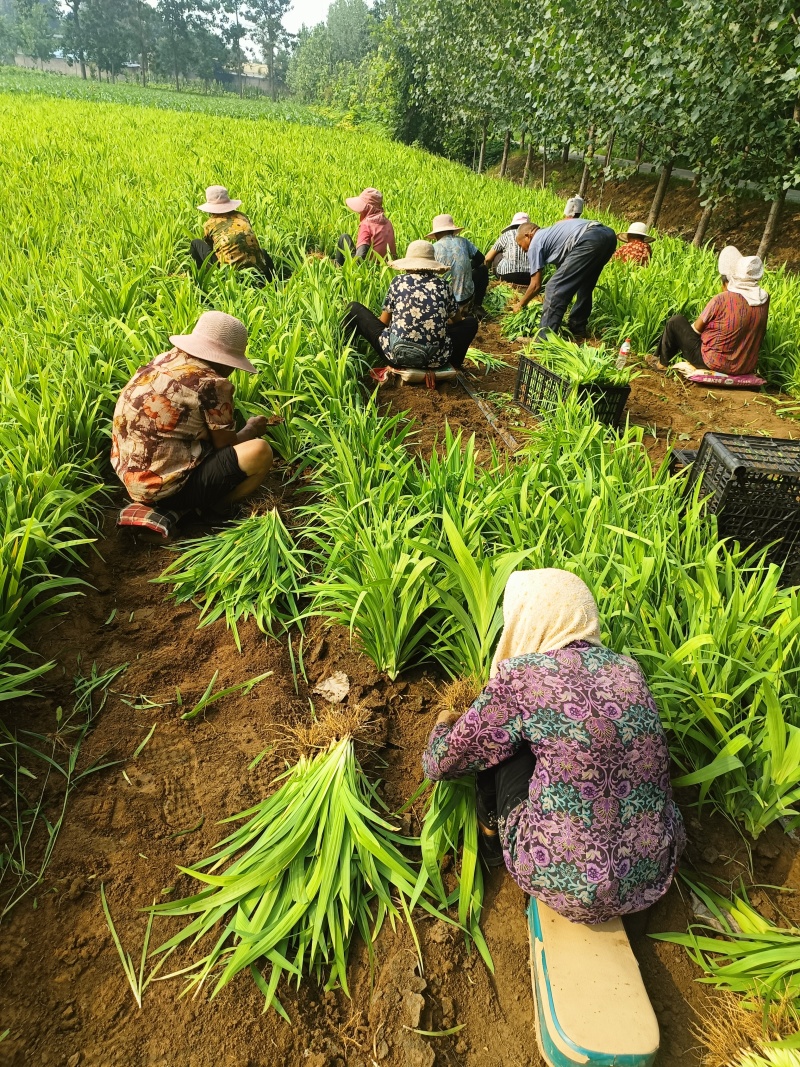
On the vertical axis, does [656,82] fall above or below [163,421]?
above

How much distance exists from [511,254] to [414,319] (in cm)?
270

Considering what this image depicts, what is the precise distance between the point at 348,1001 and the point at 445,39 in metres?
24.2

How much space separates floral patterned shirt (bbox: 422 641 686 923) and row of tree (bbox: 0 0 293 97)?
69961 mm

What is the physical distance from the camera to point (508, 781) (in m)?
1.55

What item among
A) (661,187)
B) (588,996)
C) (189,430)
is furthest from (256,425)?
(661,187)

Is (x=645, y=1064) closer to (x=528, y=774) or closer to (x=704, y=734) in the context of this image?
(x=528, y=774)

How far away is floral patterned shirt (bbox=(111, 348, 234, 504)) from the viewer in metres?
2.53

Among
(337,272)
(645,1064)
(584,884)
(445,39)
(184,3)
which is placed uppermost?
(184,3)

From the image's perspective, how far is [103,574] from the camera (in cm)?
255

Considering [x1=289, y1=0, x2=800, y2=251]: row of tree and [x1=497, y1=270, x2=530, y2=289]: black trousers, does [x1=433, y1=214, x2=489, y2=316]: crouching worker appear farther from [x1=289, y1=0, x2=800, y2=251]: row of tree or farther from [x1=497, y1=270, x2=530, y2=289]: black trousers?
[x1=289, y1=0, x2=800, y2=251]: row of tree

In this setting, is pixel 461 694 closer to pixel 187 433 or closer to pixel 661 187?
pixel 187 433

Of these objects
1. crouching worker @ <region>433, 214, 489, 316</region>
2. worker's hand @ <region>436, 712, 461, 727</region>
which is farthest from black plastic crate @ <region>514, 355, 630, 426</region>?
worker's hand @ <region>436, 712, 461, 727</region>

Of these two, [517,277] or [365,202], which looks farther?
[517,277]

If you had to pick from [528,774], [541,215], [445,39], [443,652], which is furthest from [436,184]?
[445,39]
